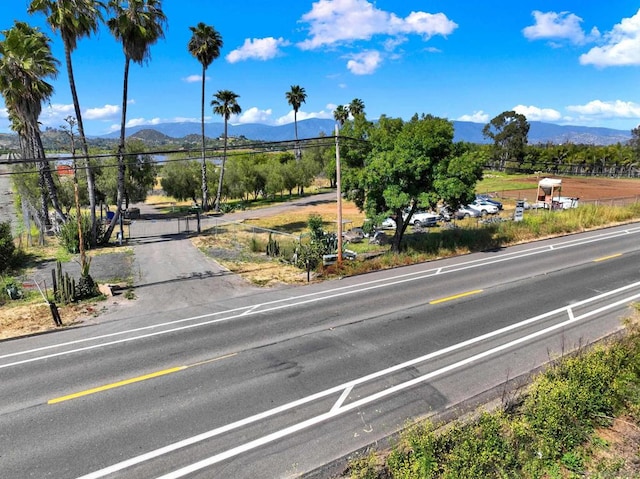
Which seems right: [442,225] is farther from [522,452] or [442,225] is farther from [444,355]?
[522,452]

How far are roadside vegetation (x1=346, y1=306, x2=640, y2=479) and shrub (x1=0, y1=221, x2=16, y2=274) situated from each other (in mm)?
23742

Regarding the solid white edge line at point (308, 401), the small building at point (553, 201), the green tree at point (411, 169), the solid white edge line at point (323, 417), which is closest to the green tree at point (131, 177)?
the green tree at point (411, 169)

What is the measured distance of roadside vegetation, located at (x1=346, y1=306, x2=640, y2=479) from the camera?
673 cm

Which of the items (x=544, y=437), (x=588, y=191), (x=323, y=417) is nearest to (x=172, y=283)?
(x=323, y=417)

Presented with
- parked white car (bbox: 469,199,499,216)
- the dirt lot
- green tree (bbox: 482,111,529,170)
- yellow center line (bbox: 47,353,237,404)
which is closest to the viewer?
yellow center line (bbox: 47,353,237,404)

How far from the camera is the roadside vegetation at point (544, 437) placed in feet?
22.1

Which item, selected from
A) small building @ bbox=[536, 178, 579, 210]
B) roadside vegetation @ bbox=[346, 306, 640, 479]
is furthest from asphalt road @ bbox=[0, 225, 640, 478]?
small building @ bbox=[536, 178, 579, 210]

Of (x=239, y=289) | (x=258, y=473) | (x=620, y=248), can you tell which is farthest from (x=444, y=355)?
(x=620, y=248)

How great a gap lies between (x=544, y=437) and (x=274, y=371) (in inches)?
247

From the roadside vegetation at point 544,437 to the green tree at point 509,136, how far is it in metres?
105

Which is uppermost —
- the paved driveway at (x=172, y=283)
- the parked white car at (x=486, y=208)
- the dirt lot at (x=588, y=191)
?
the dirt lot at (x=588, y=191)

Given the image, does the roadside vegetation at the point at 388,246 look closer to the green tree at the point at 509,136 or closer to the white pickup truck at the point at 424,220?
the white pickup truck at the point at 424,220

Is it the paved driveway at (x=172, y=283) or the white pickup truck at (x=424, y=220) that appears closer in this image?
the paved driveway at (x=172, y=283)

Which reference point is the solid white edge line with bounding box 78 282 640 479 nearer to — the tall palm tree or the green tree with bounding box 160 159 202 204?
the tall palm tree
